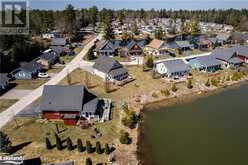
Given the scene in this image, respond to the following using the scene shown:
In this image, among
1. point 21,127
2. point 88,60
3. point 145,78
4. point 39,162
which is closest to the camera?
point 39,162

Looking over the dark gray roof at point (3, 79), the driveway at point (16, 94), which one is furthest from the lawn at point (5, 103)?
the dark gray roof at point (3, 79)

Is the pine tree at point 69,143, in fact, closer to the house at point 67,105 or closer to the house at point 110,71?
the house at point 67,105

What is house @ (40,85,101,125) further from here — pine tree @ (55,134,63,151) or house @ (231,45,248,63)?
house @ (231,45,248,63)

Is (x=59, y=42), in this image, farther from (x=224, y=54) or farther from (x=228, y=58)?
(x=228, y=58)

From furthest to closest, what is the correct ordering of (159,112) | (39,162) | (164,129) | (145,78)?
(145,78), (159,112), (164,129), (39,162)

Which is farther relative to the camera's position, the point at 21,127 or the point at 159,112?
the point at 159,112

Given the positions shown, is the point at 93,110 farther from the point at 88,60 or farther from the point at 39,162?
the point at 88,60

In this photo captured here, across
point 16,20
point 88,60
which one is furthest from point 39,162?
point 16,20


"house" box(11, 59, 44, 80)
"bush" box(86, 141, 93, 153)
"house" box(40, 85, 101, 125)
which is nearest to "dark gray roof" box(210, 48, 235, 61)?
"house" box(40, 85, 101, 125)
